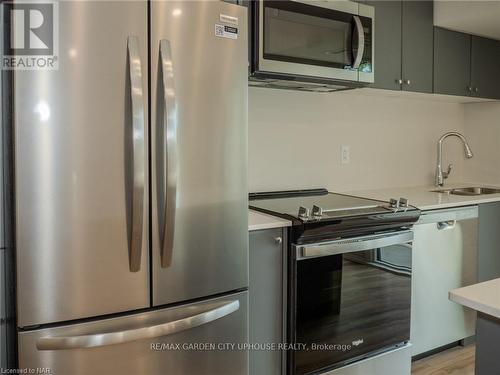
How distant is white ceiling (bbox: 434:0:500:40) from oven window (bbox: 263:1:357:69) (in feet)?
2.92

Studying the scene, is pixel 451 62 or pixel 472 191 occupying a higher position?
pixel 451 62

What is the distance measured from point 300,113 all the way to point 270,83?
369 millimetres

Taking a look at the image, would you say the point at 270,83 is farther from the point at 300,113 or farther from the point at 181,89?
the point at 181,89

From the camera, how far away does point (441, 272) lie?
2.36 m

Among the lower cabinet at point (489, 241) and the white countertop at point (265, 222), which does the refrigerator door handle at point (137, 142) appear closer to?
the white countertop at point (265, 222)

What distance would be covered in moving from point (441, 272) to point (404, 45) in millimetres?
1340

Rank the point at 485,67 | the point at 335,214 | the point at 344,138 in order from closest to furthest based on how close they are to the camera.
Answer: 1. the point at 335,214
2. the point at 344,138
3. the point at 485,67

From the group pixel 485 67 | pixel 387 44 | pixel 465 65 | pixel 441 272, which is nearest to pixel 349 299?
pixel 441 272

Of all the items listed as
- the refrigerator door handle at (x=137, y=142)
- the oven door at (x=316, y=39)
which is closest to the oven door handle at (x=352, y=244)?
the refrigerator door handle at (x=137, y=142)

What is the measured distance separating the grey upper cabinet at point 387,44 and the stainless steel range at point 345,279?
0.79 metres

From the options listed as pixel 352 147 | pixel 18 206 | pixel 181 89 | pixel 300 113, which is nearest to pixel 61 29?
pixel 181 89

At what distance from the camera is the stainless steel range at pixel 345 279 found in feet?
5.85

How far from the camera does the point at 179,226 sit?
1.41 meters

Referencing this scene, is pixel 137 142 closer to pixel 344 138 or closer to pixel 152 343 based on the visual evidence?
pixel 152 343
